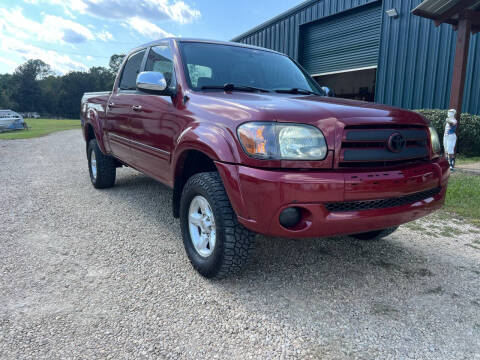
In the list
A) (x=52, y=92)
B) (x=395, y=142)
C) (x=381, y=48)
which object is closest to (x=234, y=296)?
(x=395, y=142)

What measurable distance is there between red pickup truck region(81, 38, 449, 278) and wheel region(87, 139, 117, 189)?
219cm

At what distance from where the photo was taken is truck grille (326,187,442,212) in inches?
82.5

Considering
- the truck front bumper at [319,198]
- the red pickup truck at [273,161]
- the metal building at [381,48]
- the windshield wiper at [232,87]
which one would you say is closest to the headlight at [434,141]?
the red pickup truck at [273,161]

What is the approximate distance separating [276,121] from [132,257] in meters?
1.73

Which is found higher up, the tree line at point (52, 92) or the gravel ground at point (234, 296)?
the tree line at point (52, 92)

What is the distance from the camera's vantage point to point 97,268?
9.01 feet

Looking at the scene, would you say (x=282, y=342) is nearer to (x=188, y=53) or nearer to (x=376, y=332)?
(x=376, y=332)

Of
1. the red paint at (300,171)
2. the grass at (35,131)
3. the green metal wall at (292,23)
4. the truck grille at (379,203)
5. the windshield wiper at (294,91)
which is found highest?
the green metal wall at (292,23)

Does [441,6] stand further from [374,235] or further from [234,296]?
[234,296]

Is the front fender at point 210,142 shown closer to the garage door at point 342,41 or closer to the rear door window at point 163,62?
the rear door window at point 163,62

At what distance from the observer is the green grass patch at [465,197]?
435 cm

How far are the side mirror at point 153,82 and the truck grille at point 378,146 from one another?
1.54 metres

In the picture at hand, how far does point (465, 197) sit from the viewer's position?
198 inches

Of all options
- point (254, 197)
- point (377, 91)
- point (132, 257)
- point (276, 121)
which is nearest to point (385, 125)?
point (276, 121)
